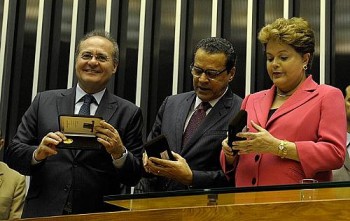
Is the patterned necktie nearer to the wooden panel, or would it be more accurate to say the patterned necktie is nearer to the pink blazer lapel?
the pink blazer lapel

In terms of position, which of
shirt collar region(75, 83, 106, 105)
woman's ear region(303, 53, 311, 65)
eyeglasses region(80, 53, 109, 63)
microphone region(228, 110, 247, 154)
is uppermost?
eyeglasses region(80, 53, 109, 63)

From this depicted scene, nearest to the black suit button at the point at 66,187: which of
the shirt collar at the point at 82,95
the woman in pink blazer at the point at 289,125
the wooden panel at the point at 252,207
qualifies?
the shirt collar at the point at 82,95

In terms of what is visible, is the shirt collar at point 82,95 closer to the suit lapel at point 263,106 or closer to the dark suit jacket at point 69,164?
the dark suit jacket at point 69,164

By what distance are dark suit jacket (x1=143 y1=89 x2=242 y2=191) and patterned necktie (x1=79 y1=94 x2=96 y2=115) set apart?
39cm

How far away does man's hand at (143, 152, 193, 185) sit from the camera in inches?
106

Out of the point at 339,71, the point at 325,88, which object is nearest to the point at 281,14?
the point at 339,71

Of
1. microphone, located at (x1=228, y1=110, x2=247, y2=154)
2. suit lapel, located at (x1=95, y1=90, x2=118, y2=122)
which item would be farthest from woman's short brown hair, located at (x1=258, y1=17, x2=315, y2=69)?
suit lapel, located at (x1=95, y1=90, x2=118, y2=122)

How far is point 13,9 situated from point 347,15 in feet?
8.01

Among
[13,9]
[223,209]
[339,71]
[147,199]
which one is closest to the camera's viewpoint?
[223,209]

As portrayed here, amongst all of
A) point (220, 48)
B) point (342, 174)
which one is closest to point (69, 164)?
point (220, 48)

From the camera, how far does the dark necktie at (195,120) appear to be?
3059mm

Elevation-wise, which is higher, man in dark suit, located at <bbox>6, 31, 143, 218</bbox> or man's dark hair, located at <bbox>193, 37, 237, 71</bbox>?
man's dark hair, located at <bbox>193, 37, 237, 71</bbox>

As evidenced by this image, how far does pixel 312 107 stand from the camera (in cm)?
252

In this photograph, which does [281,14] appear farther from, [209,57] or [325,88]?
[325,88]
